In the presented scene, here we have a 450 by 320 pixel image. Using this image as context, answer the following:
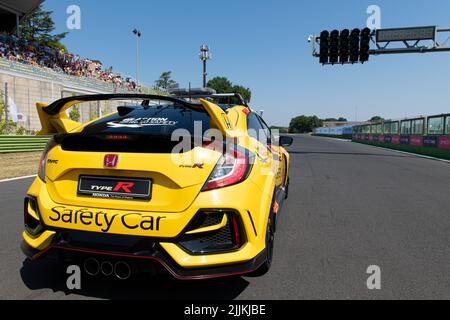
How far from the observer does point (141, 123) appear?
2.83 metres

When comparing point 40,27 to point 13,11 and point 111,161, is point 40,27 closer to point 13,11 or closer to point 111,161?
point 13,11

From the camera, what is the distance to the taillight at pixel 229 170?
7.37 feet

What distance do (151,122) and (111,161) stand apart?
665 mm

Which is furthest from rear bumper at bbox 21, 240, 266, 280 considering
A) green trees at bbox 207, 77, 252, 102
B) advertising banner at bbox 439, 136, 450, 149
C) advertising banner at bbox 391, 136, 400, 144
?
green trees at bbox 207, 77, 252, 102

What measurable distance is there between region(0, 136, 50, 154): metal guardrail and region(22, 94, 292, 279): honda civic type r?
1317cm

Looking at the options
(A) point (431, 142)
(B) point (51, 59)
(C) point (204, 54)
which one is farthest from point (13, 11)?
(A) point (431, 142)

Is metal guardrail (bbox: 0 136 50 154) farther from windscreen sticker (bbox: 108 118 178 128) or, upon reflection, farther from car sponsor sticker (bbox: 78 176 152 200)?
car sponsor sticker (bbox: 78 176 152 200)

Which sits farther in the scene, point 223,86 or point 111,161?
point 223,86

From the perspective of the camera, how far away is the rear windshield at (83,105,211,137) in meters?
2.63

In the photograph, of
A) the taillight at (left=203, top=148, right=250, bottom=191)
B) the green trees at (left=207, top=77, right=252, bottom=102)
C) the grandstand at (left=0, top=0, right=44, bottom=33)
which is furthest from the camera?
the green trees at (left=207, top=77, right=252, bottom=102)

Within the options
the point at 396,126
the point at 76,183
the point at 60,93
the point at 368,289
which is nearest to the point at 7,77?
the point at 60,93

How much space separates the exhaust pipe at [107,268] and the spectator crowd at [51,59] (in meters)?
24.2

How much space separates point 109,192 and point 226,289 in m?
1.16

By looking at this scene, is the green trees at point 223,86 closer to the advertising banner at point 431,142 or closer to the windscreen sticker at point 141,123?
the advertising banner at point 431,142
